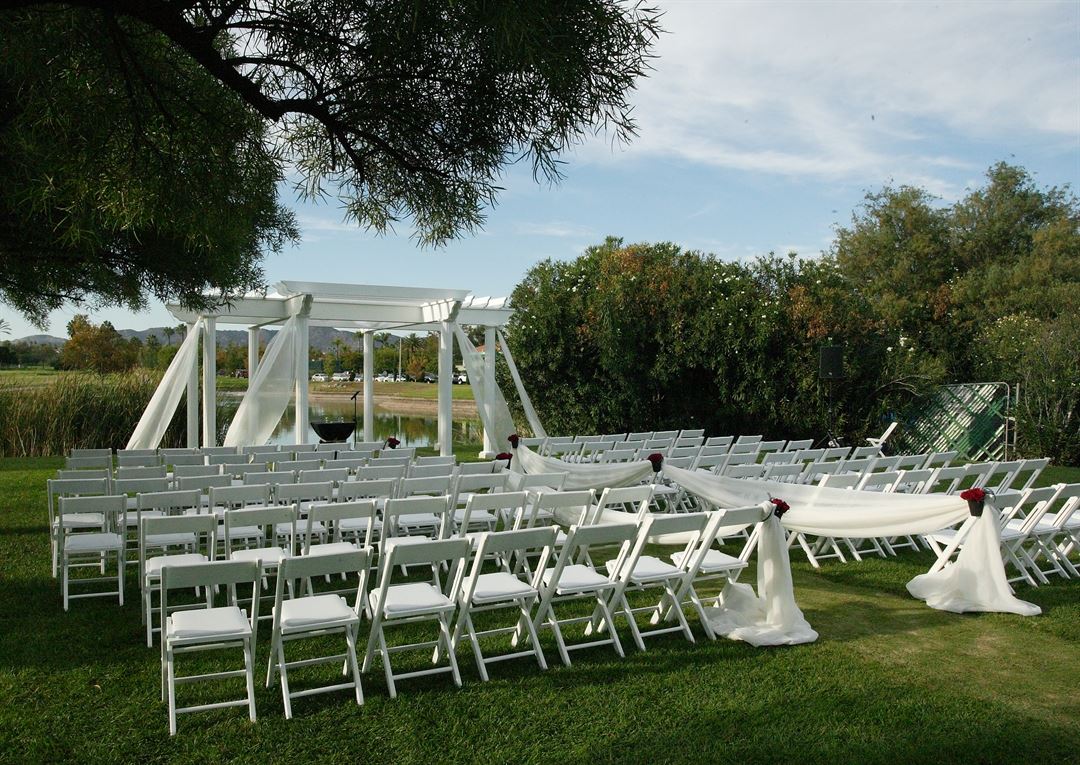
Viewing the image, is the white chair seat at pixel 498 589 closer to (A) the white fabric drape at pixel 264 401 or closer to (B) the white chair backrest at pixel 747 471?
(B) the white chair backrest at pixel 747 471

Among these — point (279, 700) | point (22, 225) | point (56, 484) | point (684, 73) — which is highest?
point (684, 73)

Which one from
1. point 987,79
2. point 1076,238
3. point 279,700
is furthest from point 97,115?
point 1076,238

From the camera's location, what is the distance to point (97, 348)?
29.4 m

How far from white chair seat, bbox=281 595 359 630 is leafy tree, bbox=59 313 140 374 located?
2730cm

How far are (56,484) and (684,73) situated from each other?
5828 millimetres

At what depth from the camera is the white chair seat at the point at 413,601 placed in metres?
4.19

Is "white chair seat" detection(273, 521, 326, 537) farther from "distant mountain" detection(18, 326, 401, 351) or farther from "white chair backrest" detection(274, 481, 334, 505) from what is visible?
"distant mountain" detection(18, 326, 401, 351)

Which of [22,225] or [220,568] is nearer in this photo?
[220,568]

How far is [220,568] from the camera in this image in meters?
3.73

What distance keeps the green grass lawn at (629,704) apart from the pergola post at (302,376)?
7.83 meters

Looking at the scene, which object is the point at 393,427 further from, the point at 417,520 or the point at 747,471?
the point at 417,520

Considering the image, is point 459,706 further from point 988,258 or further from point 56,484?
point 988,258

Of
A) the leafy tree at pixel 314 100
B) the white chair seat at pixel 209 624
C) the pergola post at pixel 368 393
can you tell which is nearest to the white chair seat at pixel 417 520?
the white chair seat at pixel 209 624

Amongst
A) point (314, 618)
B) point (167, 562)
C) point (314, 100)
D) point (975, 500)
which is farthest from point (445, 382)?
point (314, 100)
